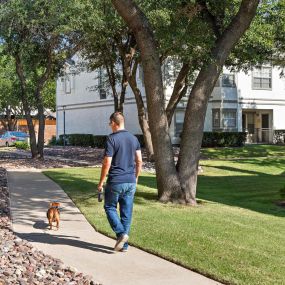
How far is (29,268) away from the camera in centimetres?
639

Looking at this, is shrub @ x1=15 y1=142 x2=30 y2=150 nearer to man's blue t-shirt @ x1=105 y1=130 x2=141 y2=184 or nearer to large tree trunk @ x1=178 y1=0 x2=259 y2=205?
large tree trunk @ x1=178 y1=0 x2=259 y2=205

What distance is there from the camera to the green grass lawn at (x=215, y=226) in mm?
6605

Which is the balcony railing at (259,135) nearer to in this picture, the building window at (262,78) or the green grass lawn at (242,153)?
the building window at (262,78)

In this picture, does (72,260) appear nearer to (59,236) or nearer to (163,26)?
(59,236)

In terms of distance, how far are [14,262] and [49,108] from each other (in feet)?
172

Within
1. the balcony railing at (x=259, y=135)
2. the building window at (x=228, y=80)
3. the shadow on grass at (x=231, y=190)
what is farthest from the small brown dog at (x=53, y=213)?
the balcony railing at (x=259, y=135)

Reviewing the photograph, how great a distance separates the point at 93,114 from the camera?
4069cm

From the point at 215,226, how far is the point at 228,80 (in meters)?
28.9

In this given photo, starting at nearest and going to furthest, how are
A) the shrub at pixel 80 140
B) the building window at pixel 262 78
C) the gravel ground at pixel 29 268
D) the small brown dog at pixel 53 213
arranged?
the gravel ground at pixel 29 268
the small brown dog at pixel 53 213
the building window at pixel 262 78
the shrub at pixel 80 140

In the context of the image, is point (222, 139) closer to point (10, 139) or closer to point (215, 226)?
point (10, 139)

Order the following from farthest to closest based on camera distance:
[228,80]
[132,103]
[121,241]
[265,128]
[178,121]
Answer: [265,128] < [228,80] < [132,103] < [178,121] < [121,241]

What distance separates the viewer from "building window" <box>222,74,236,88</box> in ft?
121

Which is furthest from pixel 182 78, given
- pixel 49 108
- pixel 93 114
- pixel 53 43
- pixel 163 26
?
pixel 49 108

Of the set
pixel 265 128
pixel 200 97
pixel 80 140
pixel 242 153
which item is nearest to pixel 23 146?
pixel 80 140
